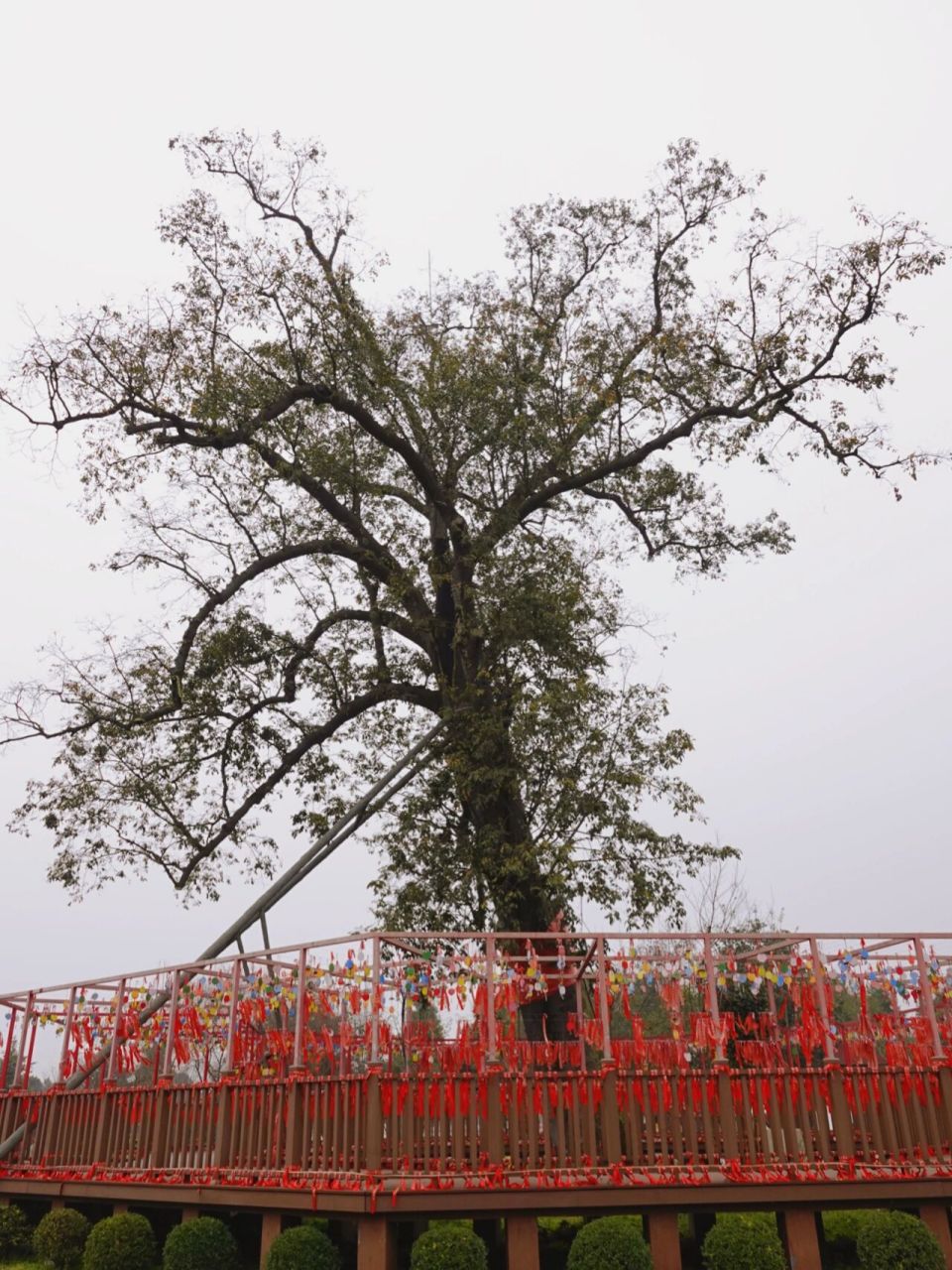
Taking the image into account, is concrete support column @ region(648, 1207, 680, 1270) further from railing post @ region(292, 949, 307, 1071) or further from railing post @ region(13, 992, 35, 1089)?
railing post @ region(13, 992, 35, 1089)

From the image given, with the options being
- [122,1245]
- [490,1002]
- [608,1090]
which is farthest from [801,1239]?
[122,1245]

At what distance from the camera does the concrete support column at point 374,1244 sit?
986cm

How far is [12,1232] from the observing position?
14391mm

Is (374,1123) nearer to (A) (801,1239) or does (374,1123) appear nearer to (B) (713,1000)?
(B) (713,1000)

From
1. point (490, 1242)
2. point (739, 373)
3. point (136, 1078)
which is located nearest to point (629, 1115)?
point (490, 1242)

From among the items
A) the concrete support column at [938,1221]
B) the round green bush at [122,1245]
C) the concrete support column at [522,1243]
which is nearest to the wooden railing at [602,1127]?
the concrete support column at [938,1221]

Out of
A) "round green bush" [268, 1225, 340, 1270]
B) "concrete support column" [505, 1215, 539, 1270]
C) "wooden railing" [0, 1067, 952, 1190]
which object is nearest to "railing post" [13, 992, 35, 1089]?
"wooden railing" [0, 1067, 952, 1190]

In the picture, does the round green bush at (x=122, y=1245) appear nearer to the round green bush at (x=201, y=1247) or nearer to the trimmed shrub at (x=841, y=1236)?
the round green bush at (x=201, y=1247)

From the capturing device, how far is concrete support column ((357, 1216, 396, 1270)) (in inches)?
388

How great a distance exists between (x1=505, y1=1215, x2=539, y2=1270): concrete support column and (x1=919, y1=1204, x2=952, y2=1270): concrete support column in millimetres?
3627

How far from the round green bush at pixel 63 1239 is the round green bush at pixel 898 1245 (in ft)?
28.5

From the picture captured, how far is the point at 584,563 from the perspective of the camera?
18328 millimetres

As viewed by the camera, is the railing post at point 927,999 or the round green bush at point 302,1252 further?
the railing post at point 927,999

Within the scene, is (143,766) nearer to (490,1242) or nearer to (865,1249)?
(490,1242)
